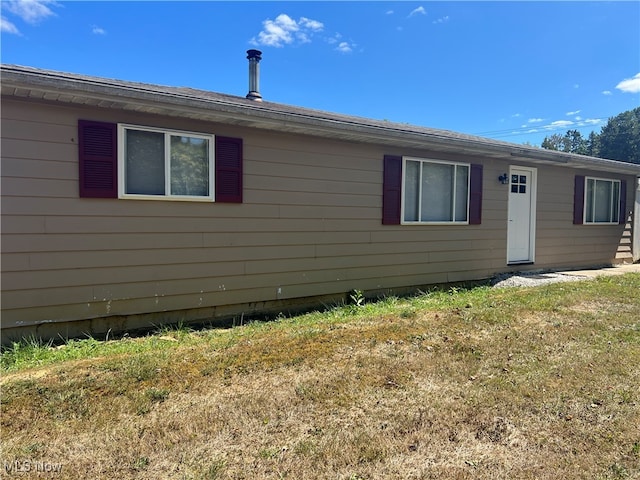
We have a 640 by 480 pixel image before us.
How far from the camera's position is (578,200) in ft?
28.9

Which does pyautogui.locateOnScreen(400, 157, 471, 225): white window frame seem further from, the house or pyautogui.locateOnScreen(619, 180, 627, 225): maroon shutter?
pyautogui.locateOnScreen(619, 180, 627, 225): maroon shutter

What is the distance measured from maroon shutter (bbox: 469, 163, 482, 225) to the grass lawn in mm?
2980

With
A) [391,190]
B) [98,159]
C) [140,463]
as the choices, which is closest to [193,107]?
[98,159]

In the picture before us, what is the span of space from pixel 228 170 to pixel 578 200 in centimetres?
789

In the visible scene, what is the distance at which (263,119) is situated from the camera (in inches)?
189

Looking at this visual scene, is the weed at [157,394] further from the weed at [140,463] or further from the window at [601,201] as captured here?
the window at [601,201]

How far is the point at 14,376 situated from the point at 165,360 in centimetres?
108

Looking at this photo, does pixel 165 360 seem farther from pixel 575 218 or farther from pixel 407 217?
pixel 575 218

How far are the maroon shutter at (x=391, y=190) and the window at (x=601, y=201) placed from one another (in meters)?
5.39

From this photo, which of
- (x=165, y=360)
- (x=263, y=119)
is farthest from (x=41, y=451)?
(x=263, y=119)

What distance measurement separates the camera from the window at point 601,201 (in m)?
9.13

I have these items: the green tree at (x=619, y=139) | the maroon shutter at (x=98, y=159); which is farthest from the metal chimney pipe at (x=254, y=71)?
the green tree at (x=619, y=139)

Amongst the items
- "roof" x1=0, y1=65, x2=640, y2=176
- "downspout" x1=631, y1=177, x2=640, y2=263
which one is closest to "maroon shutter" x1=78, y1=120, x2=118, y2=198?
"roof" x1=0, y1=65, x2=640, y2=176

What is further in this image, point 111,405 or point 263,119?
point 263,119
